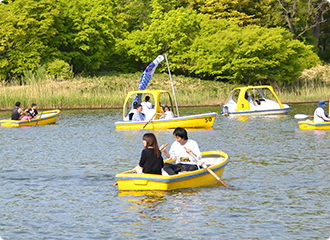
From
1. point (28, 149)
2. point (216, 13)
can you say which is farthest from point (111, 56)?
point (28, 149)

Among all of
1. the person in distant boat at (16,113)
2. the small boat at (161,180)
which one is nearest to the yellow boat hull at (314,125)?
the person in distant boat at (16,113)

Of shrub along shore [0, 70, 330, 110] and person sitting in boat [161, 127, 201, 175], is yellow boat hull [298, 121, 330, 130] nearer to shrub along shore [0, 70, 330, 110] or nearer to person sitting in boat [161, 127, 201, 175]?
person sitting in boat [161, 127, 201, 175]

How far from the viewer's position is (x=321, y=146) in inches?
958

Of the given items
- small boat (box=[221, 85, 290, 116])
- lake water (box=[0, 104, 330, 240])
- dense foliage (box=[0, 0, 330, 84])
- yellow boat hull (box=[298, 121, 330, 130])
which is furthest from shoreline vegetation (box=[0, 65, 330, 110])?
lake water (box=[0, 104, 330, 240])

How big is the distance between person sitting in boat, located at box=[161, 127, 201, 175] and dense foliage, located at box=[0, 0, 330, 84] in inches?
1690

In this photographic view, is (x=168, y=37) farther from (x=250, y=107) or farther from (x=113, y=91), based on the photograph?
(x=250, y=107)

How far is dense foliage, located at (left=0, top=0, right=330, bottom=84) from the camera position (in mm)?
59572

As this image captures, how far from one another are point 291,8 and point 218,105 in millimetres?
27470

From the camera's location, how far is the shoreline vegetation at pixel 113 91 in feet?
157

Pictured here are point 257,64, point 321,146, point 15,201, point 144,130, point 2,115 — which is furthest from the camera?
point 257,64

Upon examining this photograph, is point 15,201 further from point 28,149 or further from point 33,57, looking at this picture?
point 33,57

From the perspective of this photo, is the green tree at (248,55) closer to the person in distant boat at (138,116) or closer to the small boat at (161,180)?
the person in distant boat at (138,116)

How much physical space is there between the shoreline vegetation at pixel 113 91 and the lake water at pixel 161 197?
2087cm

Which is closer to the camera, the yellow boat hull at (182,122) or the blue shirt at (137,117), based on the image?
the yellow boat hull at (182,122)
